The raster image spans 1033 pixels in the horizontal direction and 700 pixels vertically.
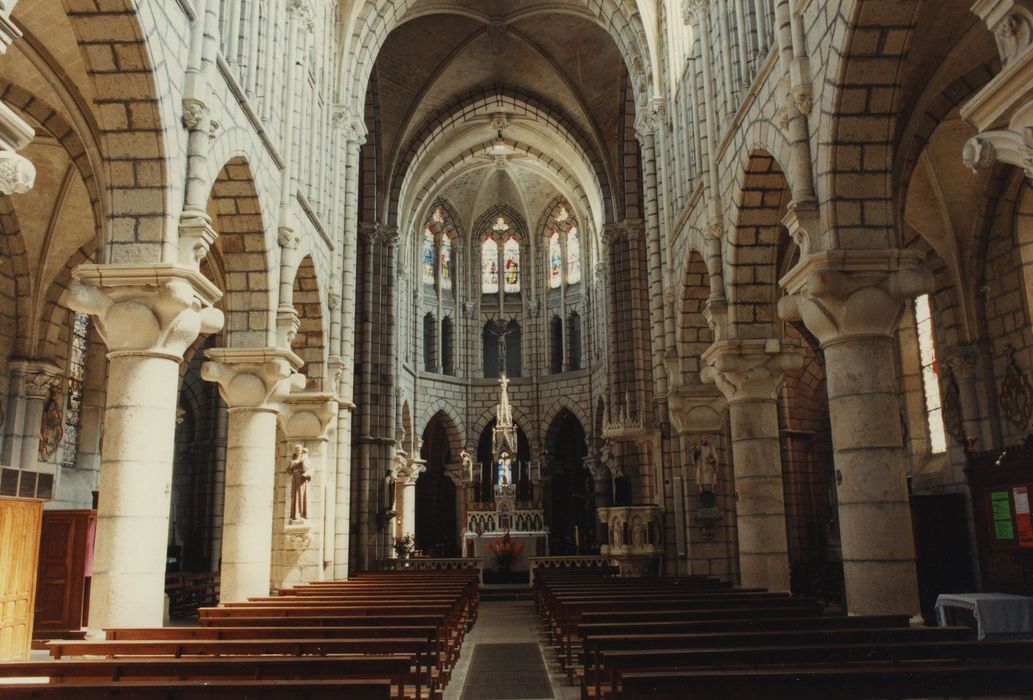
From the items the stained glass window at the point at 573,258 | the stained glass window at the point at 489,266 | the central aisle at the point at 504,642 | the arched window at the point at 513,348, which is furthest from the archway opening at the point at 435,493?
the central aisle at the point at 504,642

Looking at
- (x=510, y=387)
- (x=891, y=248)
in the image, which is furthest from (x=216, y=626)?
(x=510, y=387)

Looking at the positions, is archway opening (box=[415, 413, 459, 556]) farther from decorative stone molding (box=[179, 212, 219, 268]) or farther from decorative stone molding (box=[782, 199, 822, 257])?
decorative stone molding (box=[782, 199, 822, 257])

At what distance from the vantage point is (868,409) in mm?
8852

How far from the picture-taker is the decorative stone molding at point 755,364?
43.8 ft

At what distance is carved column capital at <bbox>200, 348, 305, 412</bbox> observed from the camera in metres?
13.2

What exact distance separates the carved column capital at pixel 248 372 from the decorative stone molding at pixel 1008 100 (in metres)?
9.98

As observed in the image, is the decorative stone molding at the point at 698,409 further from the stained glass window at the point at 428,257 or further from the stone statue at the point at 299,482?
the stained glass window at the point at 428,257

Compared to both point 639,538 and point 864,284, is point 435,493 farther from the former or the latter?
point 864,284

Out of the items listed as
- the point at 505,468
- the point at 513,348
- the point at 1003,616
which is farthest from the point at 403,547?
the point at 1003,616

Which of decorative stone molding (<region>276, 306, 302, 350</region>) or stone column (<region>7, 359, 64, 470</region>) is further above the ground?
decorative stone molding (<region>276, 306, 302, 350</region>)

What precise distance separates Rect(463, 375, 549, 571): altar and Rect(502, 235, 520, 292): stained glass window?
8.43 meters

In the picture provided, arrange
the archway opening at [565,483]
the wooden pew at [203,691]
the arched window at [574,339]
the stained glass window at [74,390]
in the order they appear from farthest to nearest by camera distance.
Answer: the arched window at [574,339], the archway opening at [565,483], the stained glass window at [74,390], the wooden pew at [203,691]

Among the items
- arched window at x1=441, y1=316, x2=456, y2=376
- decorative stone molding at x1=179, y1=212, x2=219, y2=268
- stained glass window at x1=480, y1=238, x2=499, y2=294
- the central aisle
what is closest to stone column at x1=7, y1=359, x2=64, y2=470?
the central aisle

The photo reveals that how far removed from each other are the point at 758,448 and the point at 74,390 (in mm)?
14164
